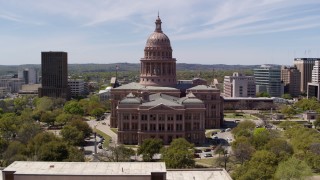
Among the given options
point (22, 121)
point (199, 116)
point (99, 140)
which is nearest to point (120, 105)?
point (99, 140)

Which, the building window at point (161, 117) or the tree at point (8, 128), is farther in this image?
the tree at point (8, 128)

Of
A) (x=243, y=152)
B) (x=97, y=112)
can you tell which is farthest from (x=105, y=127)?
(x=243, y=152)

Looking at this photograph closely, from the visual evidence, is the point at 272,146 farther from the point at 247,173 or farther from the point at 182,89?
the point at 182,89

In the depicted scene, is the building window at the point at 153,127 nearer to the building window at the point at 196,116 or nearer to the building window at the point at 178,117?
the building window at the point at 178,117

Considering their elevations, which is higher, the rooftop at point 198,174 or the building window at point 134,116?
the building window at point 134,116

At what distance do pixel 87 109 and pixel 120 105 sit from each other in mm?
74916

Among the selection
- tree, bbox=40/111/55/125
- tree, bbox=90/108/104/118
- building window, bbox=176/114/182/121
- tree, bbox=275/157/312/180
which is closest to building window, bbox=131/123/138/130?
building window, bbox=176/114/182/121

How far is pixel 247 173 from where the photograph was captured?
69.8 meters

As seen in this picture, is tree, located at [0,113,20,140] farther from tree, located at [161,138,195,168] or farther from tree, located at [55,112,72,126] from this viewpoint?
tree, located at [161,138,195,168]

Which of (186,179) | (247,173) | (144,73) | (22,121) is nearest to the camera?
(186,179)

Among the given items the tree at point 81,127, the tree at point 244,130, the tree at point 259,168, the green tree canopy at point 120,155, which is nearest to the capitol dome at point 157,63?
the tree at point 81,127

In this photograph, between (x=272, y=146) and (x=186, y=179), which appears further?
(x=272, y=146)

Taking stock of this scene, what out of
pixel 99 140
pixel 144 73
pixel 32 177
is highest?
pixel 144 73

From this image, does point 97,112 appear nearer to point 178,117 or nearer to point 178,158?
point 178,117
